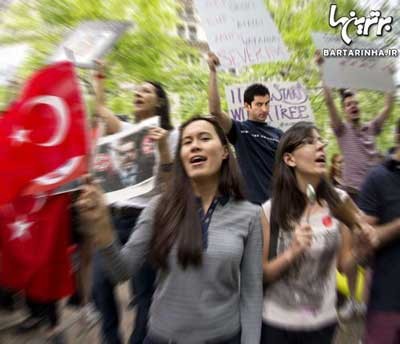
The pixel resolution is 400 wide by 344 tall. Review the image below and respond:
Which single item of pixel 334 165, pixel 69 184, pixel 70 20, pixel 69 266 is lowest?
pixel 334 165

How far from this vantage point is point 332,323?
7.43ft

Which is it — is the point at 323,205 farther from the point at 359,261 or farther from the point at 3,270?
the point at 3,270

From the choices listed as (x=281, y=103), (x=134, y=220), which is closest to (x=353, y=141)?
(x=281, y=103)

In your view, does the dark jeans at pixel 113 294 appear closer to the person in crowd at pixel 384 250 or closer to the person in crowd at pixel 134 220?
the person in crowd at pixel 134 220

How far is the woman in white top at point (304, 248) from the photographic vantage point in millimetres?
2193

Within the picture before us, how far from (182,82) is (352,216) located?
777 centimetres

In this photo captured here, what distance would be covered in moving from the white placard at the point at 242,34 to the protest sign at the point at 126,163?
192 centimetres

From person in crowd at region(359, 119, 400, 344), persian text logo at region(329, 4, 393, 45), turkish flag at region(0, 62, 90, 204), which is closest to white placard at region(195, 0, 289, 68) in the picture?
persian text logo at region(329, 4, 393, 45)

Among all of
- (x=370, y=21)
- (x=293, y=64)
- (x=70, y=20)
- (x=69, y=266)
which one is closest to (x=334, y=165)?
(x=370, y=21)

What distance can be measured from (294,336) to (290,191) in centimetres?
→ 66

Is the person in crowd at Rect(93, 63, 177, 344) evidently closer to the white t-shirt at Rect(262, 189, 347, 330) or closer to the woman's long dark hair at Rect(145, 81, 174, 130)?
the woman's long dark hair at Rect(145, 81, 174, 130)

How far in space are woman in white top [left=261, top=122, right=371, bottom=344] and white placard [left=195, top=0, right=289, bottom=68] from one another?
2.19m

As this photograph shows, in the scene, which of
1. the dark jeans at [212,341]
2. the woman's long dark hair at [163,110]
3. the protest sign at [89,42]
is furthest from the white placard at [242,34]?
the dark jeans at [212,341]

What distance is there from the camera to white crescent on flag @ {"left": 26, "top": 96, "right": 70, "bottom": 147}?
2.02 metres
